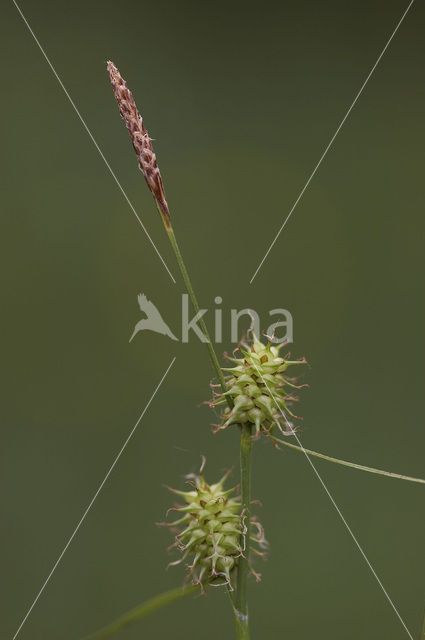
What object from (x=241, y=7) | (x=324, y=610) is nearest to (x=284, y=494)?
(x=324, y=610)

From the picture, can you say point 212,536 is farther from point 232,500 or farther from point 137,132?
point 137,132

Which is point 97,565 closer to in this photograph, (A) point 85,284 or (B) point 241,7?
(A) point 85,284

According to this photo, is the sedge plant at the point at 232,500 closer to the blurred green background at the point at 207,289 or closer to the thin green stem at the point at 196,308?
the thin green stem at the point at 196,308

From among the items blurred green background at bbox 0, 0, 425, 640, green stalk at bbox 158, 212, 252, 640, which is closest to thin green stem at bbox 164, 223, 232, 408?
green stalk at bbox 158, 212, 252, 640

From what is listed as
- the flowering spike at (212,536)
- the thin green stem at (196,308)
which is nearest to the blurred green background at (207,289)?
the flowering spike at (212,536)

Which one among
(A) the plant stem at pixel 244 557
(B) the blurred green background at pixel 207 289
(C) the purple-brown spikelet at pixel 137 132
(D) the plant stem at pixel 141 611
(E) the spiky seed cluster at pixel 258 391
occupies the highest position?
(B) the blurred green background at pixel 207 289

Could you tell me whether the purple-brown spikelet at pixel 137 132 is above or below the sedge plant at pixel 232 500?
above

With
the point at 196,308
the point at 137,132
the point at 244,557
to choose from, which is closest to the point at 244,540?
the point at 244,557
